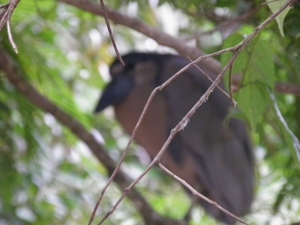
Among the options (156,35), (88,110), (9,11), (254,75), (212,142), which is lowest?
(9,11)

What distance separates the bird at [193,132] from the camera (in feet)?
4.68

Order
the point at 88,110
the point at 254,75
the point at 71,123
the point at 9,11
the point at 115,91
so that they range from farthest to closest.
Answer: the point at 88,110 < the point at 115,91 < the point at 71,123 < the point at 254,75 < the point at 9,11

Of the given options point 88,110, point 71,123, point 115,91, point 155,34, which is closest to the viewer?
point 155,34

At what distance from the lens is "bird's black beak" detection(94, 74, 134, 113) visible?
139 cm

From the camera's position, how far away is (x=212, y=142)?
146 centimetres

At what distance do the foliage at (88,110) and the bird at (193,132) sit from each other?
0.06 metres

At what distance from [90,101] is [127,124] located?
0.26m

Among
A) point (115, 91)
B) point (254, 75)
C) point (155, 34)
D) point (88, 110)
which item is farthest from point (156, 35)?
point (88, 110)

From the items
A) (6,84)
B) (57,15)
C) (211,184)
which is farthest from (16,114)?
(211,184)

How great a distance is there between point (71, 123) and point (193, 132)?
451mm

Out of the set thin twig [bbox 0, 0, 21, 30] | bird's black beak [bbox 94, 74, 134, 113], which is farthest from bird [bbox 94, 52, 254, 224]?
thin twig [bbox 0, 0, 21, 30]

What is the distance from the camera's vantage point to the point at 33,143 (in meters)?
1.12

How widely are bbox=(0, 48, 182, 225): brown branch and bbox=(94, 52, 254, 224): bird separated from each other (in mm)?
238

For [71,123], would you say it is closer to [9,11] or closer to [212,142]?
[212,142]
